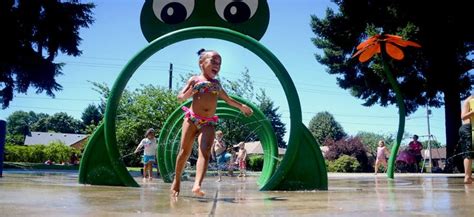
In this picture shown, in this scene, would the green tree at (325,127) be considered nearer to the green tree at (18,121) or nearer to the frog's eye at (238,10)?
the green tree at (18,121)

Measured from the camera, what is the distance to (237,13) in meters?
7.02

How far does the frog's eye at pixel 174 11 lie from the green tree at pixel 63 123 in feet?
346

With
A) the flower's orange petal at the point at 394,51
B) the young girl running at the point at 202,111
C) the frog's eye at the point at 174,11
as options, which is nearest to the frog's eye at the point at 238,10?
the frog's eye at the point at 174,11

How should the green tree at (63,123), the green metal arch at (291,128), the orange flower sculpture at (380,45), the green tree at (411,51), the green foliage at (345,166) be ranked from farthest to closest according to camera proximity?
1. the green tree at (63,123)
2. the green foliage at (345,166)
3. the green tree at (411,51)
4. the orange flower sculpture at (380,45)
5. the green metal arch at (291,128)

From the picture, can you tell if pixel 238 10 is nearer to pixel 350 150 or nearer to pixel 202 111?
pixel 202 111

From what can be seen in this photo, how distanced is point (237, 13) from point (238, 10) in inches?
1.8

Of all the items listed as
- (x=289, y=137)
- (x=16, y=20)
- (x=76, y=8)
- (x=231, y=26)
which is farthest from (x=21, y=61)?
(x=289, y=137)

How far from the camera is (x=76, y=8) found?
78.1ft

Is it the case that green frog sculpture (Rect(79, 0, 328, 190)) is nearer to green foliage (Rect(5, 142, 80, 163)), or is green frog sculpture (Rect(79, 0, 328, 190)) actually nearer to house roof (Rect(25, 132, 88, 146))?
green foliage (Rect(5, 142, 80, 163))

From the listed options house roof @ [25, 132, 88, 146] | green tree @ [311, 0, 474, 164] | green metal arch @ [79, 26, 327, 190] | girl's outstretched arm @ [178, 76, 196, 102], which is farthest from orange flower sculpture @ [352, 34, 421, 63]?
house roof @ [25, 132, 88, 146]

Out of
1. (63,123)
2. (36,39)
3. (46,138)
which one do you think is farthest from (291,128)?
(63,123)

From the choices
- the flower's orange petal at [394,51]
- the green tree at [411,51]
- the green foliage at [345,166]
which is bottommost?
the green foliage at [345,166]

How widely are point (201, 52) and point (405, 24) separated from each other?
16.2 m

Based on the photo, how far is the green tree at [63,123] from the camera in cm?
10806
